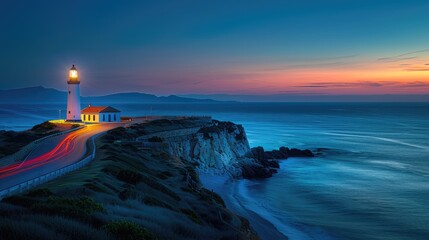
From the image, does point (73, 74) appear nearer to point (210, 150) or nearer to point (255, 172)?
point (210, 150)

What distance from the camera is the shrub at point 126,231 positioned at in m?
9.96

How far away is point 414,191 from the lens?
39.1 m

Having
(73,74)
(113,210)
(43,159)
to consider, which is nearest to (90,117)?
(73,74)

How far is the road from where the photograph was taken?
20.6 m

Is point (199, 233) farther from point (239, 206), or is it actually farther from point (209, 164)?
point (209, 164)

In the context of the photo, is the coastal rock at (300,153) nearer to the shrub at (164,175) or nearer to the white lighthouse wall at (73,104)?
the white lighthouse wall at (73,104)

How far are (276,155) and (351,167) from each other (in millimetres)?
12680

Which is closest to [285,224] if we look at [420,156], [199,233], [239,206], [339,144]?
[239,206]

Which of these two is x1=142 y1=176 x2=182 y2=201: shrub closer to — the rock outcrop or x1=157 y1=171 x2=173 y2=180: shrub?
x1=157 y1=171 x2=173 y2=180: shrub

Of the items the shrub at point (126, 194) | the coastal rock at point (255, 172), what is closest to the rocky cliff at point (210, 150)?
the coastal rock at point (255, 172)

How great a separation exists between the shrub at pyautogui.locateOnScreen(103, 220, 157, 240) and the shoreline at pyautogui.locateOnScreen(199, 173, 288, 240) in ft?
50.8

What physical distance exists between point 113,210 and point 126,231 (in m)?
2.94

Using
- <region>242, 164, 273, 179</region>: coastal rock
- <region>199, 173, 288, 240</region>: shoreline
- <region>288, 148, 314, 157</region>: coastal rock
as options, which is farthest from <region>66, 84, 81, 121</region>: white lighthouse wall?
<region>288, 148, 314, 157</region>: coastal rock

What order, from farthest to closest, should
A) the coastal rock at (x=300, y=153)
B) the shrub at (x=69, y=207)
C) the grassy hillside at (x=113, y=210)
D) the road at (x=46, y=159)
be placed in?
1. the coastal rock at (x=300, y=153)
2. the road at (x=46, y=159)
3. the shrub at (x=69, y=207)
4. the grassy hillside at (x=113, y=210)
